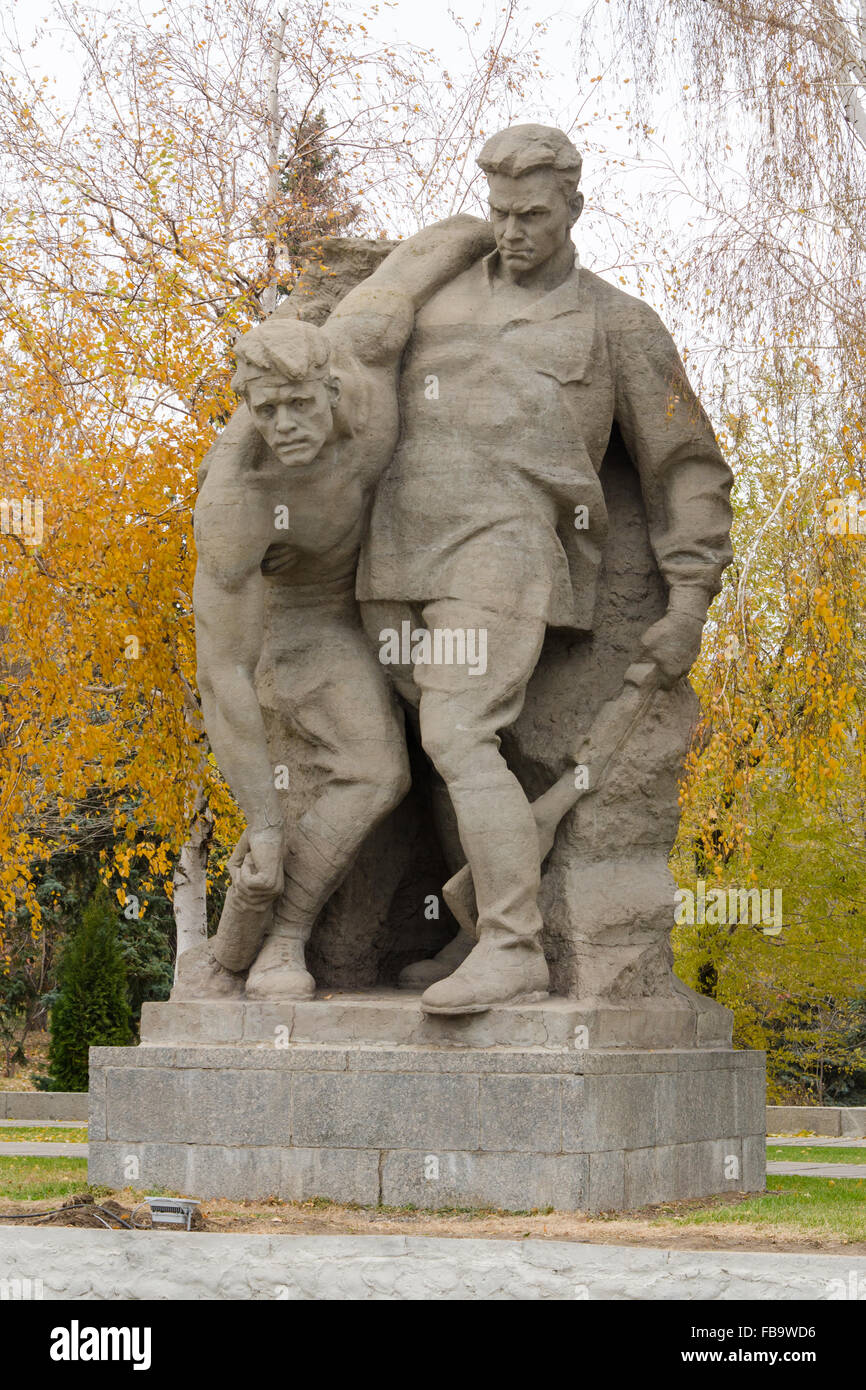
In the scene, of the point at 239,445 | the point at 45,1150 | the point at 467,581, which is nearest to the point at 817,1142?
the point at 45,1150

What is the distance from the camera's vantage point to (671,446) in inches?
334

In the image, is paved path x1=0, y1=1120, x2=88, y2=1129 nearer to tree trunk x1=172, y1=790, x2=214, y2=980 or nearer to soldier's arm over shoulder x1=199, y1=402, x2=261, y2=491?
tree trunk x1=172, y1=790, x2=214, y2=980

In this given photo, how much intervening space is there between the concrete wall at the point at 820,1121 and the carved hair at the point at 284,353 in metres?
9.82

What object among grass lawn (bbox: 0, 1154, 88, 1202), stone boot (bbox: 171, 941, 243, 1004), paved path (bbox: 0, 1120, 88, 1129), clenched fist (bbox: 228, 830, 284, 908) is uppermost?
clenched fist (bbox: 228, 830, 284, 908)

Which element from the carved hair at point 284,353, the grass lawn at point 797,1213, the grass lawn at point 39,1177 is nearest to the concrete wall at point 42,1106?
the grass lawn at point 39,1177

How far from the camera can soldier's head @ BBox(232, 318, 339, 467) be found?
754 centimetres

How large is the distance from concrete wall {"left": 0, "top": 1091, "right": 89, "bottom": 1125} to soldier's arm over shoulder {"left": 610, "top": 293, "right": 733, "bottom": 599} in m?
9.49

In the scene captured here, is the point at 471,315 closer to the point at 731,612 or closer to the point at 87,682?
the point at 731,612

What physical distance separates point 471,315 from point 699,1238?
406cm

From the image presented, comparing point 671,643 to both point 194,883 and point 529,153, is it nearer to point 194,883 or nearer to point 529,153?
point 529,153

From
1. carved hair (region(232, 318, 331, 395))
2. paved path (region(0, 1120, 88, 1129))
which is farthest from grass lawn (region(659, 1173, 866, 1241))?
paved path (region(0, 1120, 88, 1129))

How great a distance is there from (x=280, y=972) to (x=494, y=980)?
105cm

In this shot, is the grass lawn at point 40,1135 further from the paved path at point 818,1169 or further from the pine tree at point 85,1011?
the paved path at point 818,1169

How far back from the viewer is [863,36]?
909 cm
